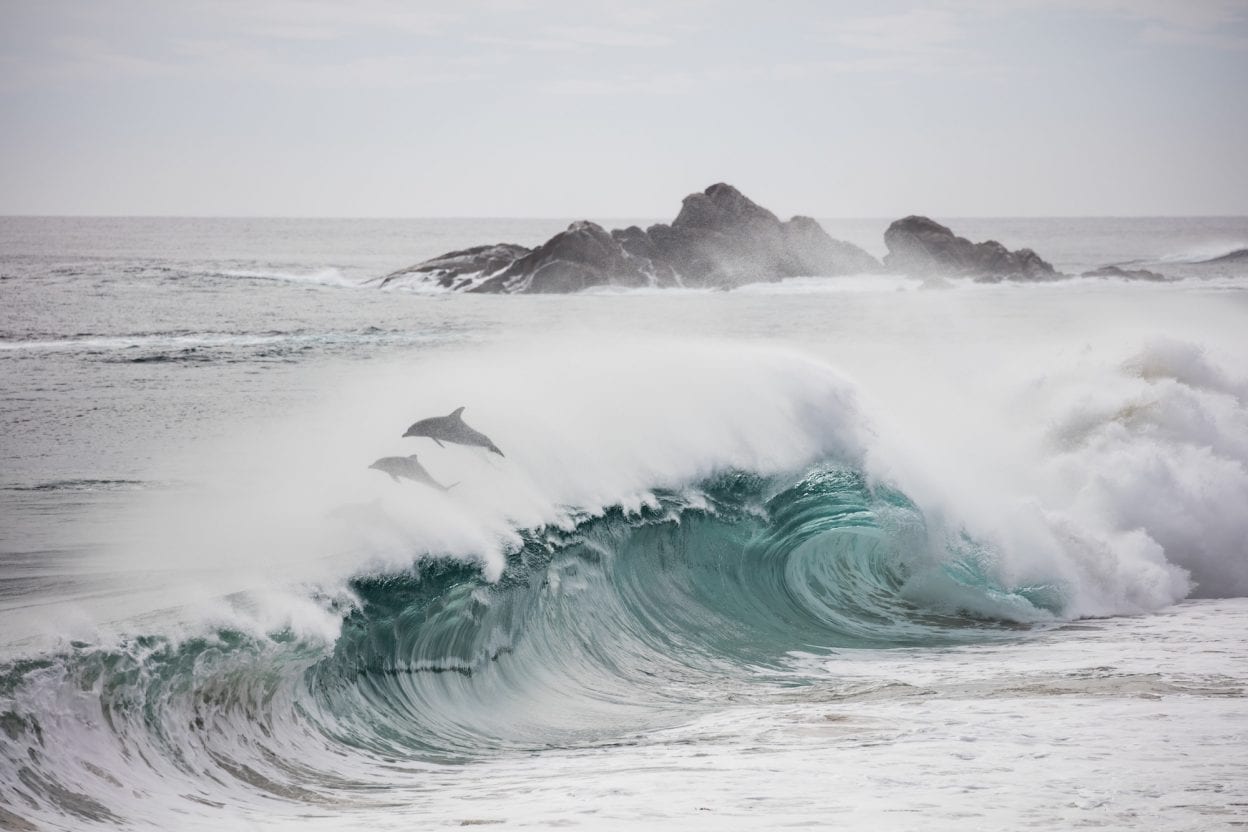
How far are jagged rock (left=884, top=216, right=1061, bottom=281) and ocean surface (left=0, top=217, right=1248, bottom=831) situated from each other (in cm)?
3747

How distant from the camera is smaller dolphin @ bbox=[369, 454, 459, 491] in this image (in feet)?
30.6

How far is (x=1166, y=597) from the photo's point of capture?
1012 centimetres

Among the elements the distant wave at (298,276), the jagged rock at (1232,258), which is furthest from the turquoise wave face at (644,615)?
the jagged rock at (1232,258)

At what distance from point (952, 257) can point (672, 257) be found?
617 inches

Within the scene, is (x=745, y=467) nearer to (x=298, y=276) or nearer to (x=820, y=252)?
(x=298, y=276)

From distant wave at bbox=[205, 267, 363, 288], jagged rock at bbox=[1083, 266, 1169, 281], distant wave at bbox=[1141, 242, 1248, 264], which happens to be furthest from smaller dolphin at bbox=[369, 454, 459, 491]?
distant wave at bbox=[1141, 242, 1248, 264]

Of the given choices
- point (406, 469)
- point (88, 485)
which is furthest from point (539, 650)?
point (88, 485)

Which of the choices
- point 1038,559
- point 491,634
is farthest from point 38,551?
point 1038,559

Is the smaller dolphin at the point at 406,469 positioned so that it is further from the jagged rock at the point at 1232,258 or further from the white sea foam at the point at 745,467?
the jagged rock at the point at 1232,258

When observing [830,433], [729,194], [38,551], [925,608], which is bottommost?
[925,608]

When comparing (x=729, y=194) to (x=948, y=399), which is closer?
(x=948, y=399)

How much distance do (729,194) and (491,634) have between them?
4591 centimetres

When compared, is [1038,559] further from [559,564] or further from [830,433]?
[559,564]

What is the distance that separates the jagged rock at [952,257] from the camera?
5434cm
